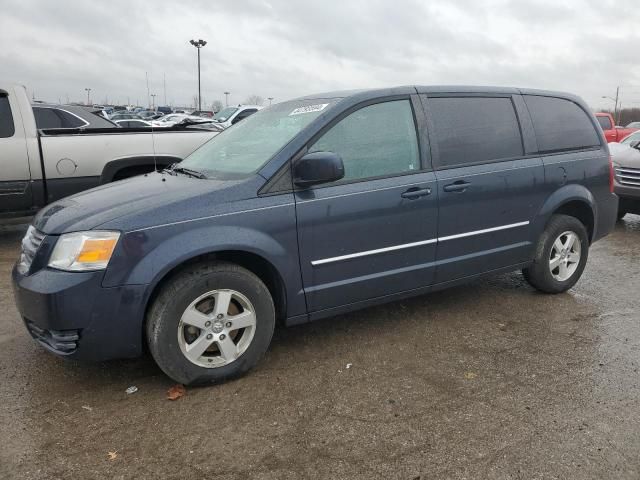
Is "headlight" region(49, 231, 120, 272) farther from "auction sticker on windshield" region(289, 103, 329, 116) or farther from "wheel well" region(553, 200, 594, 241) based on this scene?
"wheel well" region(553, 200, 594, 241)

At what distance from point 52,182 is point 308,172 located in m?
4.24

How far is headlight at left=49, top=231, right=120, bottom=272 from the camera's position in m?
2.80

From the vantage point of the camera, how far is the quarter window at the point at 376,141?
3.51 meters

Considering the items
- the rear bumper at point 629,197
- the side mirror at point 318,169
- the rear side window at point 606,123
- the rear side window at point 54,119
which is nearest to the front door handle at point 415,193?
the side mirror at point 318,169

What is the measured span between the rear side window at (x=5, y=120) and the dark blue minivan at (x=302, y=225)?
10.8ft

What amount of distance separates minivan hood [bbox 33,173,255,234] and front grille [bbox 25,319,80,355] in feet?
1.79

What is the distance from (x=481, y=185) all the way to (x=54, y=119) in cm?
665

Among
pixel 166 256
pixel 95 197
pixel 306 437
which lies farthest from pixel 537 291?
pixel 95 197

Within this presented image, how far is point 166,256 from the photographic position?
113 inches

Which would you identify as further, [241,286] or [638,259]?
[638,259]

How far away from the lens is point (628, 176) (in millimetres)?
8109

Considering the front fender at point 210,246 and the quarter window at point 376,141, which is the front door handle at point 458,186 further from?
the front fender at point 210,246

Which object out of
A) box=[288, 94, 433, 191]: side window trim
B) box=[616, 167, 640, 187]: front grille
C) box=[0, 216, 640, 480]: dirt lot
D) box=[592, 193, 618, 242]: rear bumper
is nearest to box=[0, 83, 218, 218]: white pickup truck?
box=[0, 216, 640, 480]: dirt lot

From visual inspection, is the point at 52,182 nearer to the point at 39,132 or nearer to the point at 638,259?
the point at 39,132
